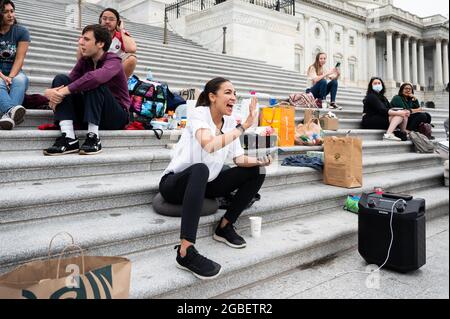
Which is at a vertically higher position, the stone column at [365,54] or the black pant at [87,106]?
the stone column at [365,54]

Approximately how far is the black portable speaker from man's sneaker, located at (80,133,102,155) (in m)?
2.46

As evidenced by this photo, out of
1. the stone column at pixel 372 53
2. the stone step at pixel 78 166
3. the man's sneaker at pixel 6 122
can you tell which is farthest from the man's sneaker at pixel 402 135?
the stone column at pixel 372 53

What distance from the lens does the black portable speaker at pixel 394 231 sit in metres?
2.65

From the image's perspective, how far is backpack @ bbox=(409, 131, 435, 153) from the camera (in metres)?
6.29

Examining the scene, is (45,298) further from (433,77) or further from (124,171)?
(433,77)

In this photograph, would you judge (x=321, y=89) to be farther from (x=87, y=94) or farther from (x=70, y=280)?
(x=70, y=280)

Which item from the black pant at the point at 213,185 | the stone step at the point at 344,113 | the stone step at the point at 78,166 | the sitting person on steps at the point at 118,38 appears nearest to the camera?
the black pant at the point at 213,185

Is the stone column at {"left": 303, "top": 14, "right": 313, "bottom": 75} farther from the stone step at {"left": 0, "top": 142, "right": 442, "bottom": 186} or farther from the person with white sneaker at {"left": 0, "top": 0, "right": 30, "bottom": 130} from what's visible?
the person with white sneaker at {"left": 0, "top": 0, "right": 30, "bottom": 130}

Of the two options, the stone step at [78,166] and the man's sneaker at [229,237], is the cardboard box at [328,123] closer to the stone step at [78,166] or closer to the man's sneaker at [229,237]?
the stone step at [78,166]

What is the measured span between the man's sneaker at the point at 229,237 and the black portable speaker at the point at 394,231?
100cm

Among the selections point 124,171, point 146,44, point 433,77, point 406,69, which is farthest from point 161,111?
point 433,77

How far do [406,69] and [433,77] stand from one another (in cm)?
687

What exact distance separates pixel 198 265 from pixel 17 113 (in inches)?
98.1

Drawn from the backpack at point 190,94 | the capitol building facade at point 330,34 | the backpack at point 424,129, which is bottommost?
the backpack at point 424,129
